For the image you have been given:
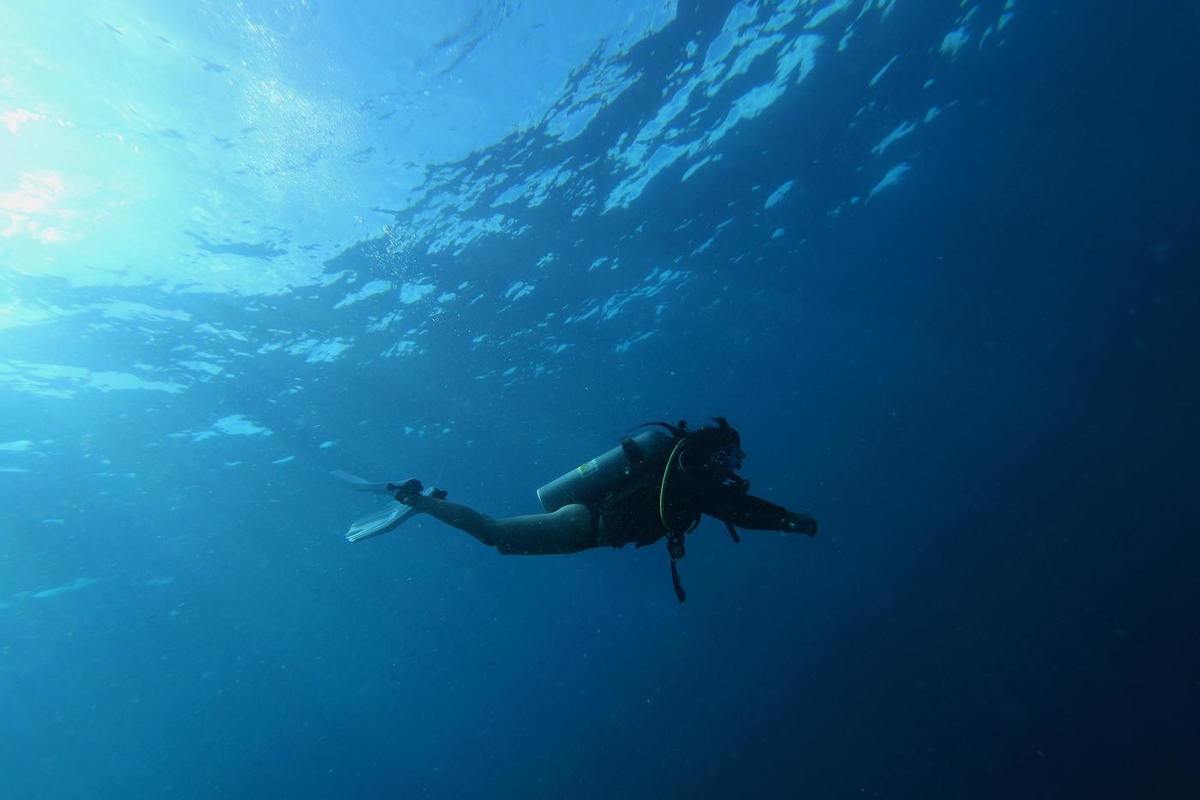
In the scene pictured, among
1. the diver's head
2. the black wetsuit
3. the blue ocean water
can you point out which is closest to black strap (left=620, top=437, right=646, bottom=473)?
the black wetsuit

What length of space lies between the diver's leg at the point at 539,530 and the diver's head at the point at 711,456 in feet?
4.03

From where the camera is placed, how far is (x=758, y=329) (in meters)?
28.0

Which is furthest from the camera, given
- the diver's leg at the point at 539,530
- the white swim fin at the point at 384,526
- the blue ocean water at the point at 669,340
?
the blue ocean water at the point at 669,340

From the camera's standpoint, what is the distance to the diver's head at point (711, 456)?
500 centimetres

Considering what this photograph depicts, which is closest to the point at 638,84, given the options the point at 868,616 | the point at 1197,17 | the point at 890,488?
the point at 1197,17

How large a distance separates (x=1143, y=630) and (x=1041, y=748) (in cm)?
680

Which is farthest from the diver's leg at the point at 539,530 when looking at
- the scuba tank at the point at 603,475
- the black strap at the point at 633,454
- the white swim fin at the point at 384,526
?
the white swim fin at the point at 384,526

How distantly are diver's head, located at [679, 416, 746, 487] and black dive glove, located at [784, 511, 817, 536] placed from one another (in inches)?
19.1

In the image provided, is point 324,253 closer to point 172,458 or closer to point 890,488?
point 172,458

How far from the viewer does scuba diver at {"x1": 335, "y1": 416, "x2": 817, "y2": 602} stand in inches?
194

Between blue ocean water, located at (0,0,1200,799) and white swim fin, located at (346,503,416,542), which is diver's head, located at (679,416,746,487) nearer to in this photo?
white swim fin, located at (346,503,416,542)

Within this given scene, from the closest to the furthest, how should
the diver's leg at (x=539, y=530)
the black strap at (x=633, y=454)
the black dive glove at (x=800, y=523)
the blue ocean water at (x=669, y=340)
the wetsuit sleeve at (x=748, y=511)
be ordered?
1. the black dive glove at (x=800, y=523)
2. the wetsuit sleeve at (x=748, y=511)
3. the black strap at (x=633, y=454)
4. the diver's leg at (x=539, y=530)
5. the blue ocean water at (x=669, y=340)

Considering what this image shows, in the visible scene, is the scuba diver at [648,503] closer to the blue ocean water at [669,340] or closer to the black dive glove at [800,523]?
the black dive glove at [800,523]

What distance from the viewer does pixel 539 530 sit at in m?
5.60
